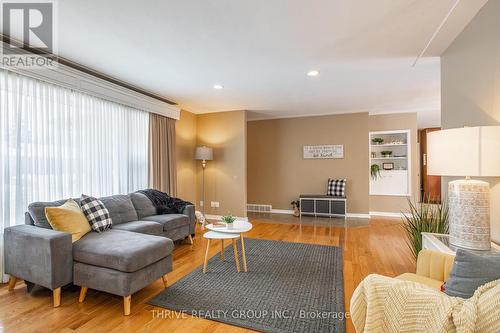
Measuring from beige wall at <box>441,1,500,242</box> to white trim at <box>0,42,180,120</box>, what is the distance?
163 inches

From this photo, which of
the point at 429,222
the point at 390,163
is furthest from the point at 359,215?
the point at 429,222

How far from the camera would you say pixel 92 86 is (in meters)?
3.17

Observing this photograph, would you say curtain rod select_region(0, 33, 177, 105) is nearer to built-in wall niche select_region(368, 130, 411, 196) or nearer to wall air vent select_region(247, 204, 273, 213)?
wall air vent select_region(247, 204, 273, 213)

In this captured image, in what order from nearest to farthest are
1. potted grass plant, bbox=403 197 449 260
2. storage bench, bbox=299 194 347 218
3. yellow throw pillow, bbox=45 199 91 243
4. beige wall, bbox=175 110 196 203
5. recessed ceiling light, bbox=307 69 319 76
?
1. yellow throw pillow, bbox=45 199 91 243
2. potted grass plant, bbox=403 197 449 260
3. recessed ceiling light, bbox=307 69 319 76
4. beige wall, bbox=175 110 196 203
5. storage bench, bbox=299 194 347 218

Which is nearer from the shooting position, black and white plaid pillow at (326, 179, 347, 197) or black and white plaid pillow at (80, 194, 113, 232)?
black and white plaid pillow at (80, 194, 113, 232)

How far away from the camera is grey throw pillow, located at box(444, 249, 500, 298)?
3.44 feet

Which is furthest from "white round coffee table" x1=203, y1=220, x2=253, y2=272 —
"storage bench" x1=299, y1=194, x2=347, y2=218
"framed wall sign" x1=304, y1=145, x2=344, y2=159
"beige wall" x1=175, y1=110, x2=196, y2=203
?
"framed wall sign" x1=304, y1=145, x2=344, y2=159

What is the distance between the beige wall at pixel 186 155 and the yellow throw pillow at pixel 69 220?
2.61m

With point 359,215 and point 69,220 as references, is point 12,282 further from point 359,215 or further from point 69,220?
point 359,215

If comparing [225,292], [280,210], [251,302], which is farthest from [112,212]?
[280,210]

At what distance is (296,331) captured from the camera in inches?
68.1

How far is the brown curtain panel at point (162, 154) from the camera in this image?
4289mm

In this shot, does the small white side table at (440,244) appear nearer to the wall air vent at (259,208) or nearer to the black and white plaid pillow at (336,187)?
the black and white plaid pillow at (336,187)

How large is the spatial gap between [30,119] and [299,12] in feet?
9.94
